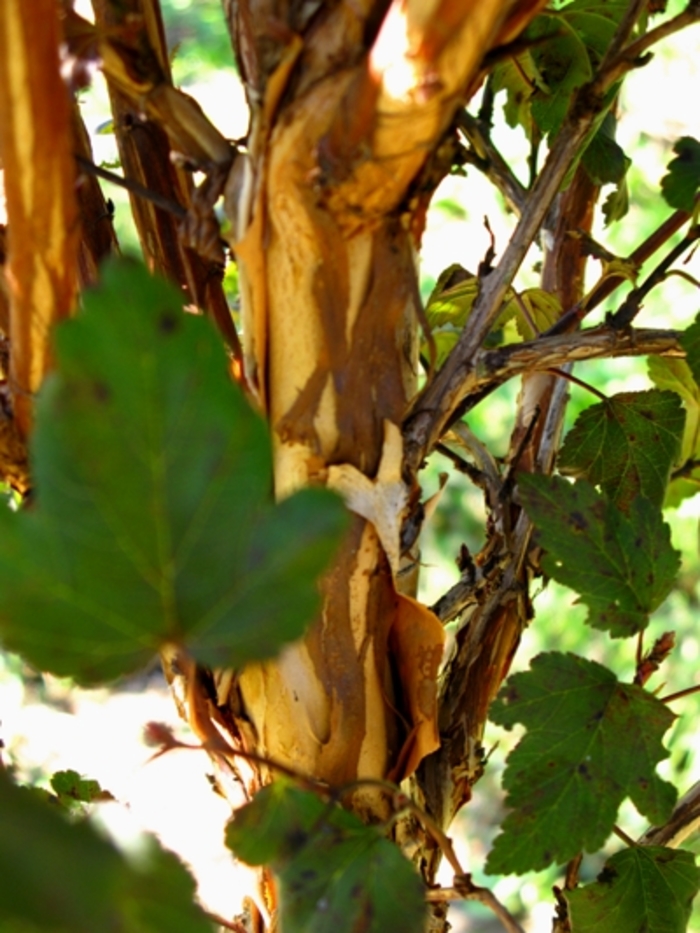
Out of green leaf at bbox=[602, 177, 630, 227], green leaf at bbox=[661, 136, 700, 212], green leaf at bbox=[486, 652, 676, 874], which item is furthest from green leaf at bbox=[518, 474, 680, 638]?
green leaf at bbox=[602, 177, 630, 227]

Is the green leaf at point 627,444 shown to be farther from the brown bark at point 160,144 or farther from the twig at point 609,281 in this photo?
the brown bark at point 160,144

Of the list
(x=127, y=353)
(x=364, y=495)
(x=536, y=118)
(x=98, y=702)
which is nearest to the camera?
(x=127, y=353)

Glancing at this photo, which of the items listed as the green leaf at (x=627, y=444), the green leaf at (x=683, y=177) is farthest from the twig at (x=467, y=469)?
the green leaf at (x=683, y=177)

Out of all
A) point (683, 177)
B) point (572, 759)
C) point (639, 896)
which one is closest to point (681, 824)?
point (639, 896)

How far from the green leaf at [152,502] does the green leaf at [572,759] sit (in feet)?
0.45

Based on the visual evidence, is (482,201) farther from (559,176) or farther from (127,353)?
(127,353)

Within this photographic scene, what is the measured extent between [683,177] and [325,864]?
29 centimetres

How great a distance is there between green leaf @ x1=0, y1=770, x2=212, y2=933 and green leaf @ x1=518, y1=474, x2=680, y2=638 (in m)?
0.19

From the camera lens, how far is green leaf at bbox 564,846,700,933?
0.42m

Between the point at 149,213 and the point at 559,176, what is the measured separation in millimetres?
165

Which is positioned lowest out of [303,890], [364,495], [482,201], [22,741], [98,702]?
[303,890]

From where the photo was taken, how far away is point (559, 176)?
39cm

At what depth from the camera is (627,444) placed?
18.2 inches

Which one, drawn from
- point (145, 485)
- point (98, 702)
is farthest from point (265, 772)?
point (98, 702)
